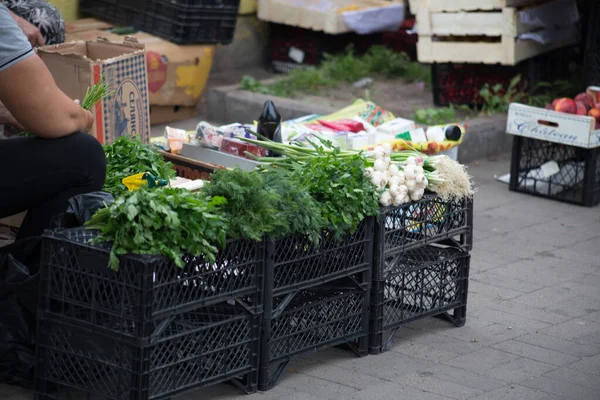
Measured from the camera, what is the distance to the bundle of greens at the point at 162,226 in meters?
3.05

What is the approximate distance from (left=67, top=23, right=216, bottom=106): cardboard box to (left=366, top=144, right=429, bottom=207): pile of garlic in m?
3.81

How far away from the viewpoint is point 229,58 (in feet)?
31.0

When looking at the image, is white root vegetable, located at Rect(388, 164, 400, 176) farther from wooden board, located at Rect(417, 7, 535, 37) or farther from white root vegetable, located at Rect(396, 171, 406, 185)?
wooden board, located at Rect(417, 7, 535, 37)

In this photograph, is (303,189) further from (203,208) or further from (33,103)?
(33,103)

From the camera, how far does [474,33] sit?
757 cm

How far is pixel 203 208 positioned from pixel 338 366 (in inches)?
42.9

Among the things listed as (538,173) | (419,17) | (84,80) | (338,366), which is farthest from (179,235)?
(419,17)

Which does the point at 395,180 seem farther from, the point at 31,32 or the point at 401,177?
the point at 31,32

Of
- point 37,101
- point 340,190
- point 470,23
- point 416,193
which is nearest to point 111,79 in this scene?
point 37,101

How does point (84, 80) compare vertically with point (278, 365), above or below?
above

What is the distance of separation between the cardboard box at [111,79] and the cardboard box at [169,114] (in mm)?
2826

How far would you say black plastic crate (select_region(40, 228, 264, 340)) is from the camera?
3074 mm

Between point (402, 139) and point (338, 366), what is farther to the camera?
point (402, 139)

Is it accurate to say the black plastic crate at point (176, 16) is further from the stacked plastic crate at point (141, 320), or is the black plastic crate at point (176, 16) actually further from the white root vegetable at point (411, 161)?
the stacked plastic crate at point (141, 320)
